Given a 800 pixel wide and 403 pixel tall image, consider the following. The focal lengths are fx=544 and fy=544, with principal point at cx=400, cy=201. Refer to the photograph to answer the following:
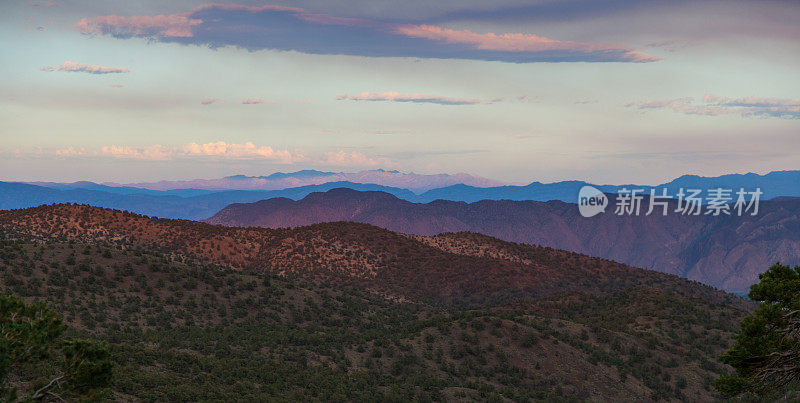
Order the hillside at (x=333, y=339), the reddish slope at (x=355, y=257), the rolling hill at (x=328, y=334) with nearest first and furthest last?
the hillside at (x=333, y=339), the rolling hill at (x=328, y=334), the reddish slope at (x=355, y=257)

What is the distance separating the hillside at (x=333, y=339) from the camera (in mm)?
33344

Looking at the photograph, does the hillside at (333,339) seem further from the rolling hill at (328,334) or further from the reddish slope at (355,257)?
the reddish slope at (355,257)

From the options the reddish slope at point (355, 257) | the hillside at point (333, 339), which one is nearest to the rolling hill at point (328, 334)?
the hillside at point (333, 339)

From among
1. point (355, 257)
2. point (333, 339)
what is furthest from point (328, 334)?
point (355, 257)

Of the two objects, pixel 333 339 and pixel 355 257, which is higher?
pixel 355 257

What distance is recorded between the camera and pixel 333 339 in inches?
1925

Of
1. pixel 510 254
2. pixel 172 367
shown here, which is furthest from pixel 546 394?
pixel 510 254

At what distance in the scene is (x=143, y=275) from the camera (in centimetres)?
5541

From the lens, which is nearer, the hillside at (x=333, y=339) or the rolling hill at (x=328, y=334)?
the hillside at (x=333, y=339)

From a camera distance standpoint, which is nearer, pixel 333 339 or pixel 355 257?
Result: pixel 333 339

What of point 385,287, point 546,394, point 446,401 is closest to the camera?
point 446,401

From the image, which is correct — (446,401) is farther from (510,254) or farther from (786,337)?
(510,254)

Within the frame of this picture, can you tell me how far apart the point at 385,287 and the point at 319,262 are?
14774 mm

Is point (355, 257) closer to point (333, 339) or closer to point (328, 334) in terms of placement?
point (328, 334)
